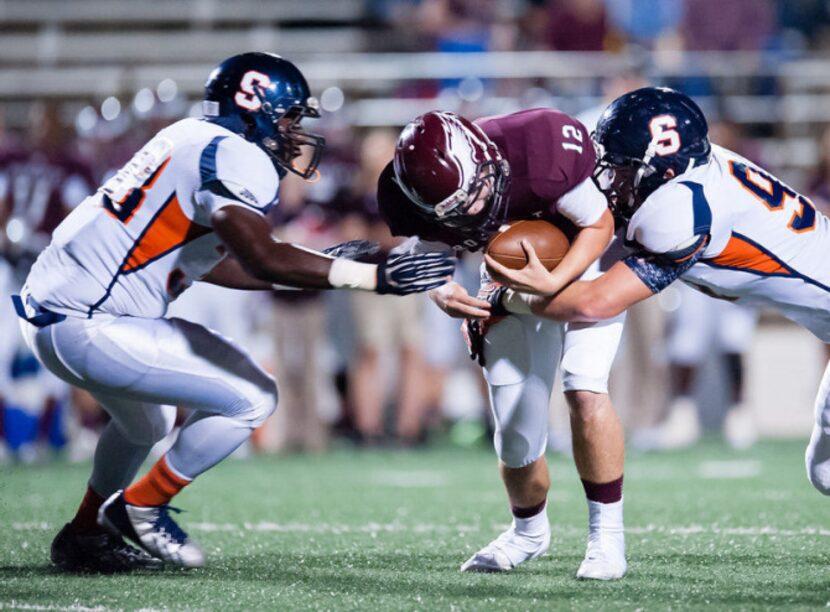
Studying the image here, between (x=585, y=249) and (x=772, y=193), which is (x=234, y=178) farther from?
(x=772, y=193)

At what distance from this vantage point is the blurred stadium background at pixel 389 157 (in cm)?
762

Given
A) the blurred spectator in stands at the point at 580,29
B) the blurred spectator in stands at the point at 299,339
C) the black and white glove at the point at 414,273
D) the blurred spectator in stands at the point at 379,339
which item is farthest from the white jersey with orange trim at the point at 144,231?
the blurred spectator in stands at the point at 580,29

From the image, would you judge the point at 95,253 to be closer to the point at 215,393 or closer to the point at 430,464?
the point at 215,393

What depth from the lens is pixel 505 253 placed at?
3.43 meters

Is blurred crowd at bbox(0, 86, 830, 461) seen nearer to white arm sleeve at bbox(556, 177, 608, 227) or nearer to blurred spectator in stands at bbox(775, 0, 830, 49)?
blurred spectator in stands at bbox(775, 0, 830, 49)

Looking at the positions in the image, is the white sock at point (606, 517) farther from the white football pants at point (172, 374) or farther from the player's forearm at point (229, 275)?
the player's forearm at point (229, 275)

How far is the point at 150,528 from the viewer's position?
11.9ft

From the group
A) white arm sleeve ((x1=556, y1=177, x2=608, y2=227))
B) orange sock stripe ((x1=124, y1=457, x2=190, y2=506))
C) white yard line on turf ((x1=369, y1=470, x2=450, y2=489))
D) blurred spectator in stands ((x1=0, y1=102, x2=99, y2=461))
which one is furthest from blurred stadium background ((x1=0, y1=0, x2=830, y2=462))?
orange sock stripe ((x1=124, y1=457, x2=190, y2=506))

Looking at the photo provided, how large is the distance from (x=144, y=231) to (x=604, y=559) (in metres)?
1.50

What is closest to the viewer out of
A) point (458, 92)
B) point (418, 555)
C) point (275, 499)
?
point (418, 555)

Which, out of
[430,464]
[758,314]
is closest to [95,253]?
[430,464]

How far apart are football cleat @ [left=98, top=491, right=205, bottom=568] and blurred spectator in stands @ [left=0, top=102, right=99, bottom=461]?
3802 millimetres

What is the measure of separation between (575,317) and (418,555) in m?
1.00

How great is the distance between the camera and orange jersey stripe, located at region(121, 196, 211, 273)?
356cm
